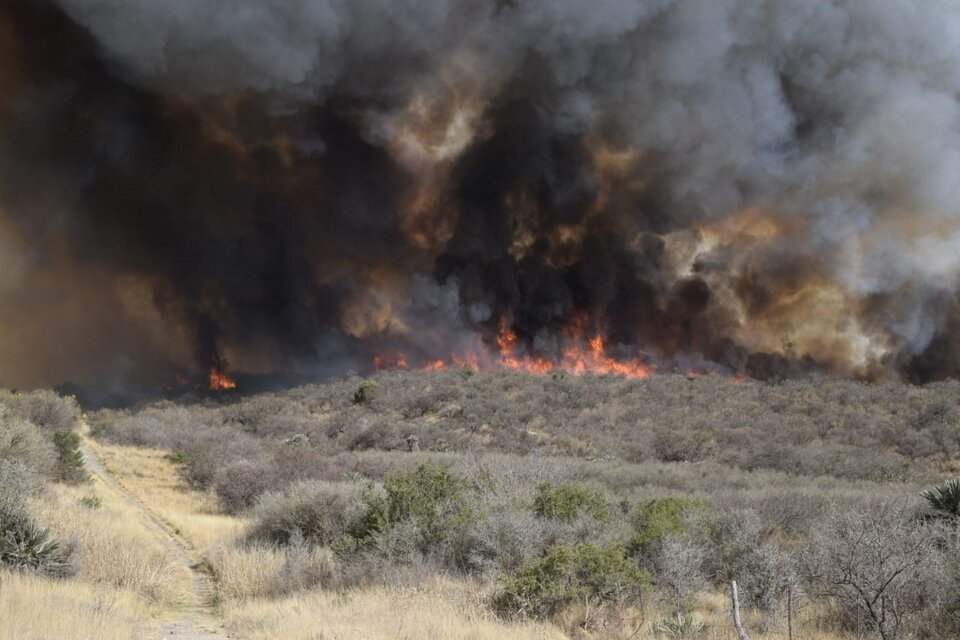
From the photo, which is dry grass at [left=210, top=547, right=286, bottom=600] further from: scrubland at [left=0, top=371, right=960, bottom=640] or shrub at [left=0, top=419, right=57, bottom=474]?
shrub at [left=0, top=419, right=57, bottom=474]

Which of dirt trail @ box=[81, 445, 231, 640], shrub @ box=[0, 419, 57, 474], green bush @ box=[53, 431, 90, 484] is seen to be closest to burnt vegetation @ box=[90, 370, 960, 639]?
dirt trail @ box=[81, 445, 231, 640]

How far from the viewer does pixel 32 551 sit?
1230cm

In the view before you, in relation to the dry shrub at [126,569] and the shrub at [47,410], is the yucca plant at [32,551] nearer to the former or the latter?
the dry shrub at [126,569]

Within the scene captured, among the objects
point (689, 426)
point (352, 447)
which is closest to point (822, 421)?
point (689, 426)

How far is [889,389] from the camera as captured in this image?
160 feet

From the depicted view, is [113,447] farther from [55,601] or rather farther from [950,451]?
[950,451]

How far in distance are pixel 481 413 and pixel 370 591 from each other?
115 ft

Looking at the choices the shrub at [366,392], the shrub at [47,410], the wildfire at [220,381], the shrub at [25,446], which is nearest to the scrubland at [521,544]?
the shrub at [25,446]

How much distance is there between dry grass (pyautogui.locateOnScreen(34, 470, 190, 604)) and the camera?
1356cm

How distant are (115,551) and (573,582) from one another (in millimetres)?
10246

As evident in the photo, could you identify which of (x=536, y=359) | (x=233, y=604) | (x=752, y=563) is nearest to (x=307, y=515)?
(x=233, y=604)

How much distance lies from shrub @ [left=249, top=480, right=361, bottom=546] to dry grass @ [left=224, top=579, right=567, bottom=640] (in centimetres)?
389

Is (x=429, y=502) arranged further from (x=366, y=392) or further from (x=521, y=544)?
(x=366, y=392)

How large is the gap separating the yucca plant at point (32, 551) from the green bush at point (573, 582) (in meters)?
8.30
